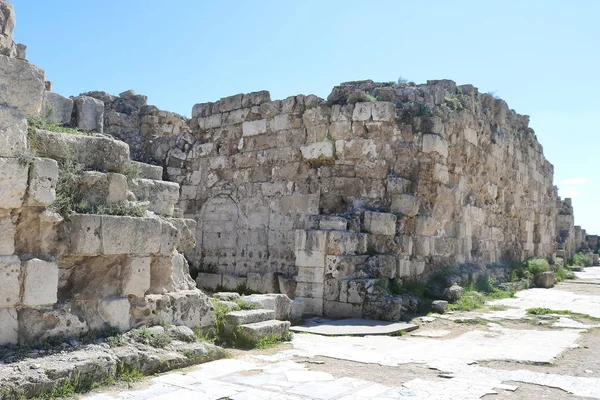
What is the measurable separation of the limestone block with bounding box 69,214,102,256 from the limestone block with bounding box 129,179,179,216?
90cm

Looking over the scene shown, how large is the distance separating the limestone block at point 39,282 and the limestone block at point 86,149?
1.12m

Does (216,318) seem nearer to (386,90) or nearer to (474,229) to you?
(386,90)

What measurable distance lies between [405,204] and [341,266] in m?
1.78

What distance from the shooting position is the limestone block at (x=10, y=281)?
4.66 metres

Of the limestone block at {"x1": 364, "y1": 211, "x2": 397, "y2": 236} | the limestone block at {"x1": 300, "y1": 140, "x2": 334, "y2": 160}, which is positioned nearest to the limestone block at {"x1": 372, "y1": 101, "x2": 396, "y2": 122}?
the limestone block at {"x1": 300, "y1": 140, "x2": 334, "y2": 160}

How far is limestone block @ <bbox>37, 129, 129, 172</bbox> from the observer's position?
5410 mm

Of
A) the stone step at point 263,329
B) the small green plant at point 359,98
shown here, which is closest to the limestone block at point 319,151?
the small green plant at point 359,98

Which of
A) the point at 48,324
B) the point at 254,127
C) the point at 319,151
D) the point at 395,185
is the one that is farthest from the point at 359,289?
the point at 48,324

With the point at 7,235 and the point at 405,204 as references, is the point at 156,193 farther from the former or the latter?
the point at 405,204

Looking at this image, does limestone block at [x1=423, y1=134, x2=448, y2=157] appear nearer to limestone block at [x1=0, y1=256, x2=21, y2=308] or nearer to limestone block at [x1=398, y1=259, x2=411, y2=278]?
limestone block at [x1=398, y1=259, x2=411, y2=278]

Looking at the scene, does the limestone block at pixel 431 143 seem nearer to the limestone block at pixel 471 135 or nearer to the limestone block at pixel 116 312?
the limestone block at pixel 471 135

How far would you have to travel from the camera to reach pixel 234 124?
1184cm

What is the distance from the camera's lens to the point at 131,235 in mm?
5574

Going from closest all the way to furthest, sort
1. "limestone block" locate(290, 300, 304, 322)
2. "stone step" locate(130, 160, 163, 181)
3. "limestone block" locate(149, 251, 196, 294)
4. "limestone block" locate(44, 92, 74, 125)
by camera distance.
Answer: "limestone block" locate(149, 251, 196, 294) < "stone step" locate(130, 160, 163, 181) < "limestone block" locate(44, 92, 74, 125) < "limestone block" locate(290, 300, 304, 322)
